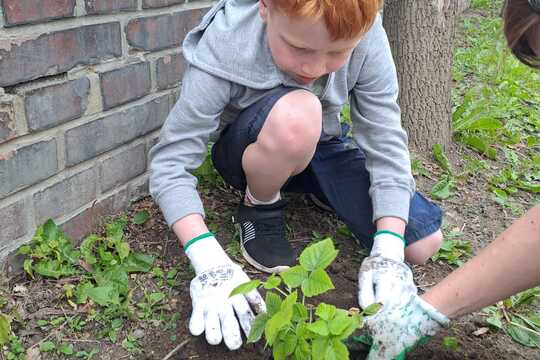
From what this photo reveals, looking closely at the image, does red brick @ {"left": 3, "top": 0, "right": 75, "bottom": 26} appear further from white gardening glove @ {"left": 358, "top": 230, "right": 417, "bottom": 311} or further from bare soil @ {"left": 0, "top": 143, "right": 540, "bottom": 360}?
white gardening glove @ {"left": 358, "top": 230, "right": 417, "bottom": 311}

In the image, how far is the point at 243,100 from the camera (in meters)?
1.74

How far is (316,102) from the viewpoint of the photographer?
1676 millimetres

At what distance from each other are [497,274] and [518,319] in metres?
0.58

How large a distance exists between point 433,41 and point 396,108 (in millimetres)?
895

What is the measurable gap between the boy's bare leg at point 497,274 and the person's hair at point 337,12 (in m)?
0.56

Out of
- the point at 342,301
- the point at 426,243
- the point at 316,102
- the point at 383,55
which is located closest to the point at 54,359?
the point at 342,301

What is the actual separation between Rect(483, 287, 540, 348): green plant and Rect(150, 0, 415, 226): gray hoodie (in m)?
0.38

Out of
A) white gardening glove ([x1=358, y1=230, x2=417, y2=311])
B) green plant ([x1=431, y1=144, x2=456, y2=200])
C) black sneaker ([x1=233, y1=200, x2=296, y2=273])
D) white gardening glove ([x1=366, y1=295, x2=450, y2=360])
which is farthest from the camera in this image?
green plant ([x1=431, y1=144, x2=456, y2=200])

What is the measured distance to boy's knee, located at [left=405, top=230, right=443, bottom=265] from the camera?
183 cm

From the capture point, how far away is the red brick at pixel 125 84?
1.74 metres

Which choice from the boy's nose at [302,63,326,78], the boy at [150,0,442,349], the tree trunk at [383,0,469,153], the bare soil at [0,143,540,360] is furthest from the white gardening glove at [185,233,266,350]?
the tree trunk at [383,0,469,153]

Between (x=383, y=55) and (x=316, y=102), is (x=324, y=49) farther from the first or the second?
(x=383, y=55)

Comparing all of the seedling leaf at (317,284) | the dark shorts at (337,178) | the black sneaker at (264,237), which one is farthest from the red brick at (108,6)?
the seedling leaf at (317,284)

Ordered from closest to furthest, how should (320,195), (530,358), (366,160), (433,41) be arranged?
(530,358) → (366,160) → (320,195) → (433,41)
